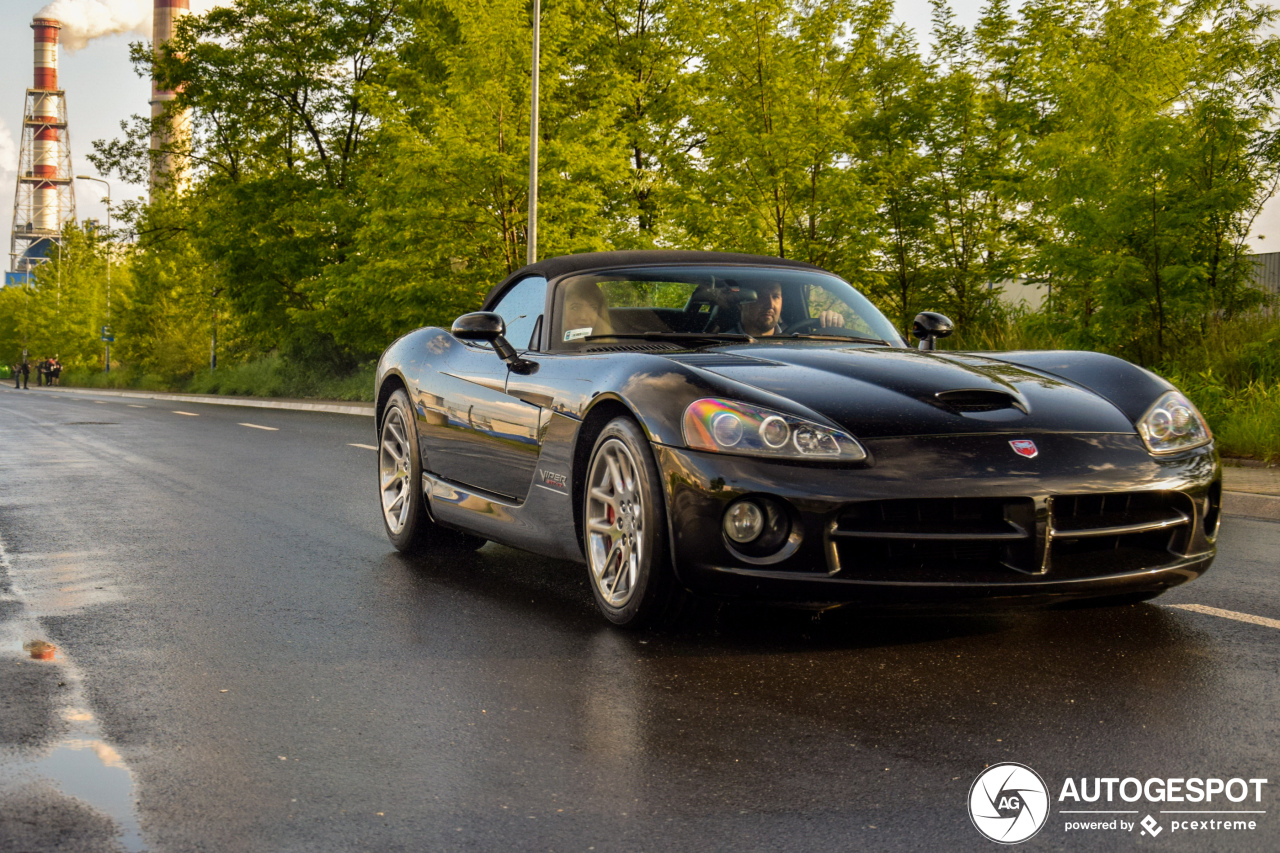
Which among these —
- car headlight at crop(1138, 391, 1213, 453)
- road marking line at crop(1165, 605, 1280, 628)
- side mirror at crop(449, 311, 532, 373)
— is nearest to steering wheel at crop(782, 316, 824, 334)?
side mirror at crop(449, 311, 532, 373)

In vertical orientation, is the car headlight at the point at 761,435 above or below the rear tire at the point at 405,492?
above

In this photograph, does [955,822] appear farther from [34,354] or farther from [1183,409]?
[34,354]

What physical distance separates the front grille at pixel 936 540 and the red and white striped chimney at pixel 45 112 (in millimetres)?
179772

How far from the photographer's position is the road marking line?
5.09 m

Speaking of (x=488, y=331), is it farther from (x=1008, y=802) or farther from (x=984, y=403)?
(x=1008, y=802)

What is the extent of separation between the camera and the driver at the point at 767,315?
18.8ft

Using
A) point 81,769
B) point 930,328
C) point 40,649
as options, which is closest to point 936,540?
point 930,328

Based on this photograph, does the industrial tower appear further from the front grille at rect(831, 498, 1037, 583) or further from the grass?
the front grille at rect(831, 498, 1037, 583)

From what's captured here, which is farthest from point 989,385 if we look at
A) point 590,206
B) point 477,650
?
point 590,206

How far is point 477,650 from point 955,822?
2172mm

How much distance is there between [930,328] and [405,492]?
8.94ft

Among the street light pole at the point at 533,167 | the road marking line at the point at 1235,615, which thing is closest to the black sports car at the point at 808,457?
the road marking line at the point at 1235,615

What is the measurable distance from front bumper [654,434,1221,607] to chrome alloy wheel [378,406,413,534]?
275cm

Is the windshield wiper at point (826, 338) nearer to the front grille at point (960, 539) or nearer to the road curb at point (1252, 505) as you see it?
the front grille at point (960, 539)
